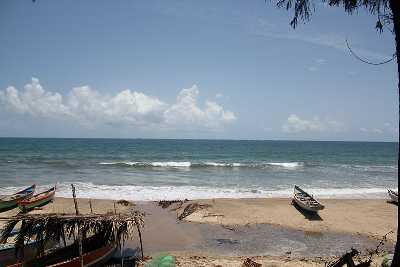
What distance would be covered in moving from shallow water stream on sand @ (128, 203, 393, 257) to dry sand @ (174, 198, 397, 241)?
850mm

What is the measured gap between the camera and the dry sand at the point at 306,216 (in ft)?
58.5

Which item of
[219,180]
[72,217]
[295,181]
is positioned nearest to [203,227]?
[72,217]

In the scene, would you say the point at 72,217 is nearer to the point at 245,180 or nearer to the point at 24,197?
the point at 24,197

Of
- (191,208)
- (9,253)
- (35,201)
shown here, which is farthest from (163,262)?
(35,201)

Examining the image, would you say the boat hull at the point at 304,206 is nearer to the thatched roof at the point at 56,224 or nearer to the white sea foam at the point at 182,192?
the white sea foam at the point at 182,192

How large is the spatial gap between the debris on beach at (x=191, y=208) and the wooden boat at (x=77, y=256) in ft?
21.7

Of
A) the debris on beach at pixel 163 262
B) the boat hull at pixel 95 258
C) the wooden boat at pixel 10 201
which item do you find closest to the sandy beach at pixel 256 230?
the wooden boat at pixel 10 201

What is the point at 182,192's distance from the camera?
26.6 meters

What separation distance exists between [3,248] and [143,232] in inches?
232

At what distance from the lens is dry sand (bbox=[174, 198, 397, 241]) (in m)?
17.8

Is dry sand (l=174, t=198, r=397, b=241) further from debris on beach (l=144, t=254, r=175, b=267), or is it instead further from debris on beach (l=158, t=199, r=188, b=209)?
debris on beach (l=144, t=254, r=175, b=267)

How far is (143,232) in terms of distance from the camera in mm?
16172

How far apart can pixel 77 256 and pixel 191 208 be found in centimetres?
904

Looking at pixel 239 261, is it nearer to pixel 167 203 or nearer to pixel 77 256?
pixel 77 256
